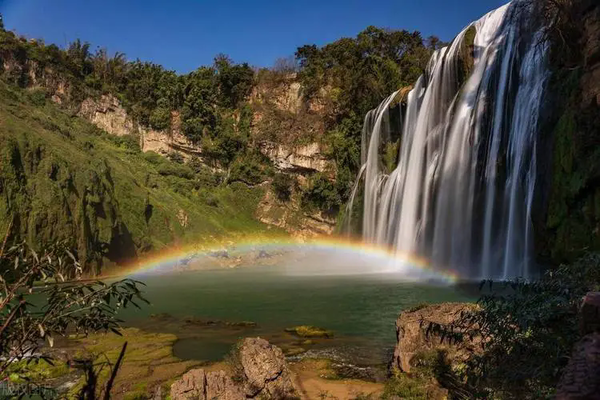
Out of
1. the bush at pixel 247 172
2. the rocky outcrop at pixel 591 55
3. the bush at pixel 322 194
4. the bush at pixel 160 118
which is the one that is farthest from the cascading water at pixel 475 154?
the bush at pixel 160 118

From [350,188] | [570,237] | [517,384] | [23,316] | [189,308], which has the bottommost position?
[189,308]

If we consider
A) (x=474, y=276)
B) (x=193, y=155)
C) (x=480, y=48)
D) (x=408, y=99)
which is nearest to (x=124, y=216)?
(x=193, y=155)

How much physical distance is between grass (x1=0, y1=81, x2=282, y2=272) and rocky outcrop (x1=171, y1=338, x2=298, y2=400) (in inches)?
735

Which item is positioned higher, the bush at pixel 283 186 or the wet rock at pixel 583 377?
the bush at pixel 283 186

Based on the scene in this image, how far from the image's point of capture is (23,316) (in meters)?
2.97

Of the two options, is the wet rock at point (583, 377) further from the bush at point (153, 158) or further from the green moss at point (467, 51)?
the bush at point (153, 158)

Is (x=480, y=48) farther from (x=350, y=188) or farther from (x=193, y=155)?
(x=193, y=155)

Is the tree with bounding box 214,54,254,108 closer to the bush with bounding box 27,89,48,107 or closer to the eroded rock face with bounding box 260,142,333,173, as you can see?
the eroded rock face with bounding box 260,142,333,173

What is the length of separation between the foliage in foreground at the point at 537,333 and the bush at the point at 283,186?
48.8 meters

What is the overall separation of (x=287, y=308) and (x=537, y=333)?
582 inches

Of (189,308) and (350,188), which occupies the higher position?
(350,188)

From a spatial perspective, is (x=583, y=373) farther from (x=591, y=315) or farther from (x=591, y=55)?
(x=591, y=55)

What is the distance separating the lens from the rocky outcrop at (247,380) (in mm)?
7496

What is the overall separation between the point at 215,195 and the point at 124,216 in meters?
16.1
